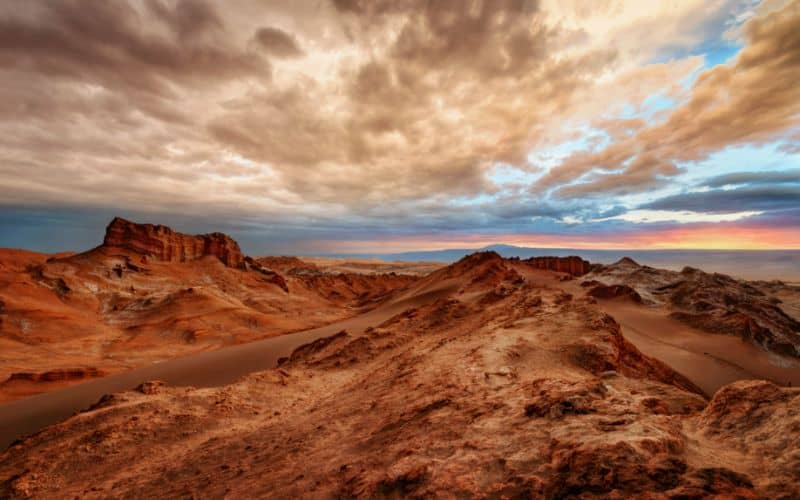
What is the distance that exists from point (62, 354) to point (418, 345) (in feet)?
70.7

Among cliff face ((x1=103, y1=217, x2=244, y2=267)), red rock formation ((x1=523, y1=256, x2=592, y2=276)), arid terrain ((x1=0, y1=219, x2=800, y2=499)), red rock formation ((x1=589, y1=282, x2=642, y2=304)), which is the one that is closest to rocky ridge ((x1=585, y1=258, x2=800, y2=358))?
red rock formation ((x1=589, y1=282, x2=642, y2=304))

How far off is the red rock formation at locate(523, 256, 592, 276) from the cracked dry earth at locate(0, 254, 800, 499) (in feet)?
138

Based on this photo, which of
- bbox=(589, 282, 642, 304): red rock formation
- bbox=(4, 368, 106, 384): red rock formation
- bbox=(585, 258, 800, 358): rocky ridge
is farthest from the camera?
bbox=(589, 282, 642, 304): red rock formation

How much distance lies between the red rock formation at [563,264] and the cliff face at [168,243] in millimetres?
39123

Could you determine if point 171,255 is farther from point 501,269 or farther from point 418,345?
point 418,345

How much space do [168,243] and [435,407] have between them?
43904 mm

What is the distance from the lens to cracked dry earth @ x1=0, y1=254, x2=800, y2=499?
3.41 meters

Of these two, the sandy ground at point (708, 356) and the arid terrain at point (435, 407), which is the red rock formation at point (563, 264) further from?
the sandy ground at point (708, 356)

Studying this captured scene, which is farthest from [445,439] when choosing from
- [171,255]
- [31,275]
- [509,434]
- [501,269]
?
[171,255]

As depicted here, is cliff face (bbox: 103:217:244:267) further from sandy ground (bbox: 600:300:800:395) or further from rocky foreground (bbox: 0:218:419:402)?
sandy ground (bbox: 600:300:800:395)

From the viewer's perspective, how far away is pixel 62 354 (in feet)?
70.5

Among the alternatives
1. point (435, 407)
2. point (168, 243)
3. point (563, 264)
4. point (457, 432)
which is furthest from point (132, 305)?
point (563, 264)

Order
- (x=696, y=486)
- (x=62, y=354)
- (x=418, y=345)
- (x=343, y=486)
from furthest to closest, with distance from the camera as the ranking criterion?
(x=62, y=354) → (x=418, y=345) → (x=343, y=486) → (x=696, y=486)

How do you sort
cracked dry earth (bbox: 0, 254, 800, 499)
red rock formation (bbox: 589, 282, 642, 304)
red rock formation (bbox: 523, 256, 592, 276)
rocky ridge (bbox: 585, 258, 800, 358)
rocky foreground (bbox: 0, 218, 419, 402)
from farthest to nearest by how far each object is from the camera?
red rock formation (bbox: 523, 256, 592, 276)
red rock formation (bbox: 589, 282, 642, 304)
rocky foreground (bbox: 0, 218, 419, 402)
rocky ridge (bbox: 585, 258, 800, 358)
cracked dry earth (bbox: 0, 254, 800, 499)
